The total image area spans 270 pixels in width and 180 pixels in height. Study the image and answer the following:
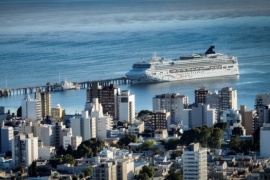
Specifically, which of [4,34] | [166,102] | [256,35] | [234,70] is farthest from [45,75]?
[4,34]

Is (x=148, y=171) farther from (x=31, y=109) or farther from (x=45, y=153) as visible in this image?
(x=31, y=109)

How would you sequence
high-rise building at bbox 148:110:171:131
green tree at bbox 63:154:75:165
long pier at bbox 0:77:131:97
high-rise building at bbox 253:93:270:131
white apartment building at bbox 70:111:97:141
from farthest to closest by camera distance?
long pier at bbox 0:77:131:97
high-rise building at bbox 148:110:171:131
high-rise building at bbox 253:93:270:131
white apartment building at bbox 70:111:97:141
green tree at bbox 63:154:75:165

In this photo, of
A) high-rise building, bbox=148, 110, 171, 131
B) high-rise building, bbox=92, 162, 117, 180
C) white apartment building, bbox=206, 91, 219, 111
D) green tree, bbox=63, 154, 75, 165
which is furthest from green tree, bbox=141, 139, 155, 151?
high-rise building, bbox=92, 162, 117, 180

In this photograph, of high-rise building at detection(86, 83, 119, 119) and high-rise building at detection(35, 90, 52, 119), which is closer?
high-rise building at detection(35, 90, 52, 119)

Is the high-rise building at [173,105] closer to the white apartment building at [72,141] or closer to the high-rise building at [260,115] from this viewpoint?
the high-rise building at [260,115]

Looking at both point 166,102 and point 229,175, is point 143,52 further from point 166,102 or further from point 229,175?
point 229,175

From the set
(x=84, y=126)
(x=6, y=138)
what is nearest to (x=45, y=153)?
(x=6, y=138)

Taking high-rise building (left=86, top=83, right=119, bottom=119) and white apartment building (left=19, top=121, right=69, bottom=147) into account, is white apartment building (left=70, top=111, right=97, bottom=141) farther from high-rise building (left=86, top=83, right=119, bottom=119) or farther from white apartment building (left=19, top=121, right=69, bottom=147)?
high-rise building (left=86, top=83, right=119, bottom=119)
